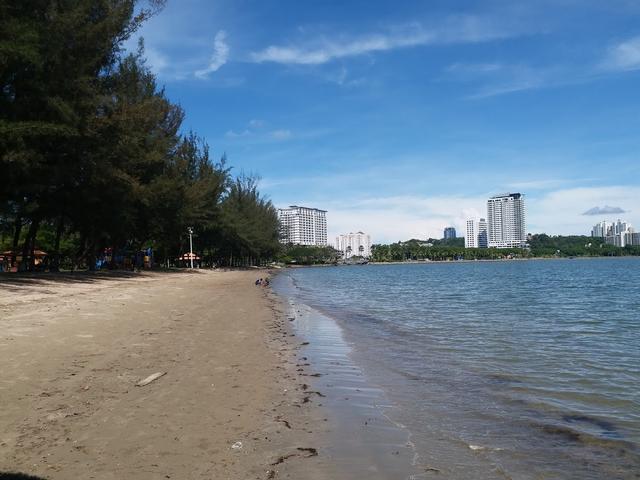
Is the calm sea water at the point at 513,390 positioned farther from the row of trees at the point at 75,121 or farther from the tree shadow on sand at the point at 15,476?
the row of trees at the point at 75,121

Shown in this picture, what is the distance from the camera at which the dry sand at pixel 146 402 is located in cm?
503

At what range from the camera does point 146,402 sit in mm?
7070

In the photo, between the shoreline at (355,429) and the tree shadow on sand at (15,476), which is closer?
the tree shadow on sand at (15,476)

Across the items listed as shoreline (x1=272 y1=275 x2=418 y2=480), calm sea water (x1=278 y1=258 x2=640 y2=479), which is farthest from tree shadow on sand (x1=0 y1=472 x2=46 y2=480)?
calm sea water (x1=278 y1=258 x2=640 y2=479)

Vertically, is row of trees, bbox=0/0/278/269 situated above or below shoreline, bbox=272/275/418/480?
above

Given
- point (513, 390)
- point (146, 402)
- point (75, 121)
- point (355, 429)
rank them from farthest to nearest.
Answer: point (75, 121), point (513, 390), point (146, 402), point (355, 429)

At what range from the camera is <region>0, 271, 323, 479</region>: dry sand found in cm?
503

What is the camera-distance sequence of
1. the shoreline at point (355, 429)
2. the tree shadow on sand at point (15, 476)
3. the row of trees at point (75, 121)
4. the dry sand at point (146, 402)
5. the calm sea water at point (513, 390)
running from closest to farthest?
the tree shadow on sand at point (15, 476)
the dry sand at point (146, 402)
the shoreline at point (355, 429)
the calm sea water at point (513, 390)
the row of trees at point (75, 121)

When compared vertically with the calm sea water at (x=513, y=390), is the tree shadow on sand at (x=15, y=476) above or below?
above

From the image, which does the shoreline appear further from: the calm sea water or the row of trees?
the row of trees

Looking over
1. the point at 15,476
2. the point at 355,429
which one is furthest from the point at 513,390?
the point at 15,476

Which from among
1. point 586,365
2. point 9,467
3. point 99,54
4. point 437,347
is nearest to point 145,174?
point 99,54

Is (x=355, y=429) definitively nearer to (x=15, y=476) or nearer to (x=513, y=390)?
→ (x=15, y=476)

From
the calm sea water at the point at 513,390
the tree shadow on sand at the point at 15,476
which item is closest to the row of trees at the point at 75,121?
the calm sea water at the point at 513,390
